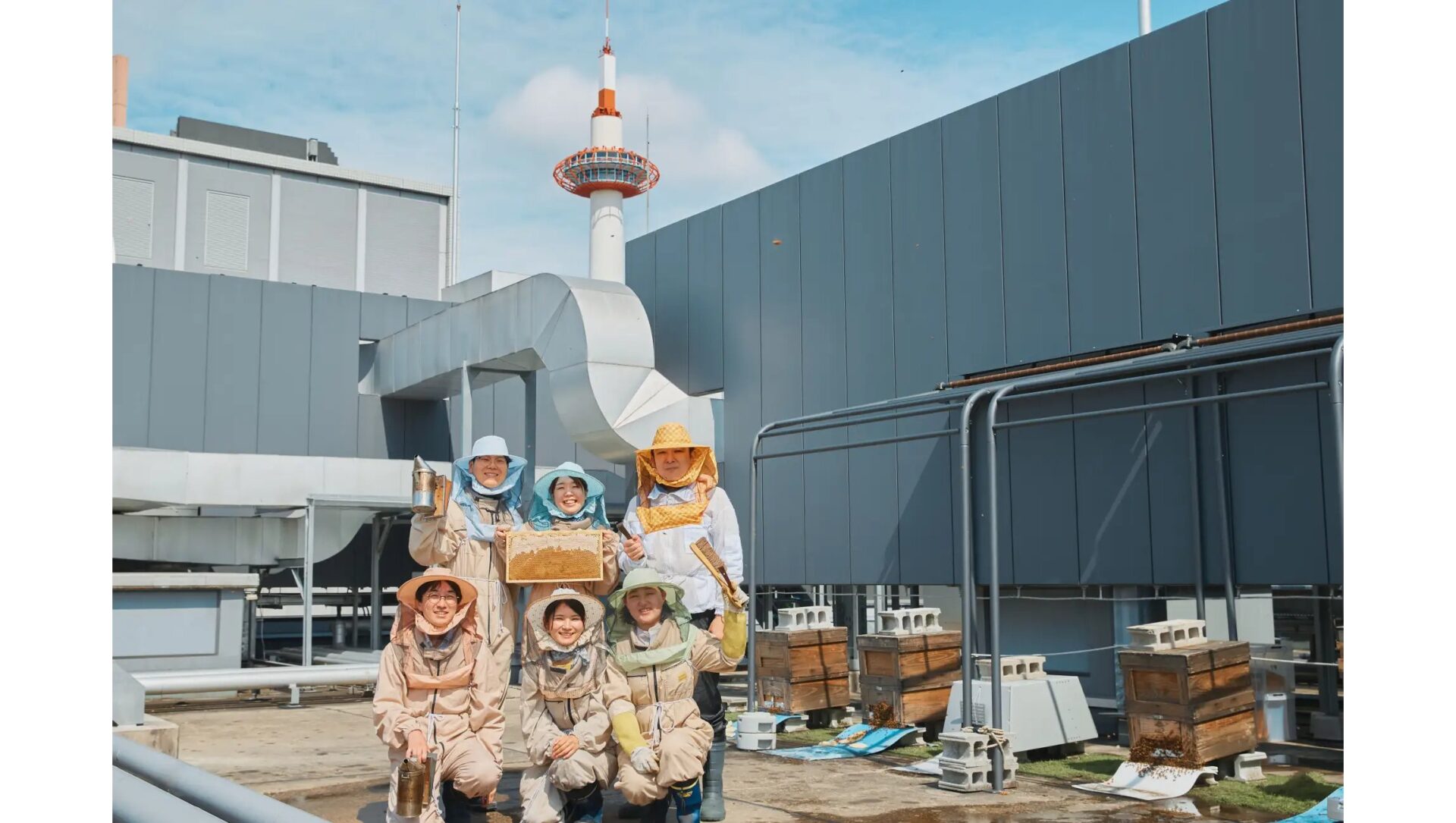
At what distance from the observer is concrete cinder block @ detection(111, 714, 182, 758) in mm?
8711

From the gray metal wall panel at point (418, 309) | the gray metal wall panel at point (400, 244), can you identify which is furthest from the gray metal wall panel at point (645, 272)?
the gray metal wall panel at point (400, 244)

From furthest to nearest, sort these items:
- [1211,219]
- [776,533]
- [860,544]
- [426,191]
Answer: [426,191] → [776,533] → [860,544] → [1211,219]

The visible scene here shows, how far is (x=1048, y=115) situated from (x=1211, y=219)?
6.53ft

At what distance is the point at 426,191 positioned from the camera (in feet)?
115

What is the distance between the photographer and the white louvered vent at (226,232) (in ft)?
104

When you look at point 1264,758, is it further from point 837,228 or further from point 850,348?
point 837,228

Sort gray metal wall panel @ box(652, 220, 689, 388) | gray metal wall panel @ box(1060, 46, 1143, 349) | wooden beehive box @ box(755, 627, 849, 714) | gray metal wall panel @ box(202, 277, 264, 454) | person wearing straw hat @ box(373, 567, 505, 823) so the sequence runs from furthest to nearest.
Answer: gray metal wall panel @ box(202, 277, 264, 454), gray metal wall panel @ box(652, 220, 689, 388), wooden beehive box @ box(755, 627, 849, 714), gray metal wall panel @ box(1060, 46, 1143, 349), person wearing straw hat @ box(373, 567, 505, 823)

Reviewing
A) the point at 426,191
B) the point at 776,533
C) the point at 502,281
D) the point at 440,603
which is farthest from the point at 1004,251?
the point at 426,191

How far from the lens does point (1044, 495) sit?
35.6 feet

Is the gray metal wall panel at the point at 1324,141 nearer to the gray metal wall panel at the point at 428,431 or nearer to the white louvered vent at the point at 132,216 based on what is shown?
the gray metal wall panel at the point at 428,431

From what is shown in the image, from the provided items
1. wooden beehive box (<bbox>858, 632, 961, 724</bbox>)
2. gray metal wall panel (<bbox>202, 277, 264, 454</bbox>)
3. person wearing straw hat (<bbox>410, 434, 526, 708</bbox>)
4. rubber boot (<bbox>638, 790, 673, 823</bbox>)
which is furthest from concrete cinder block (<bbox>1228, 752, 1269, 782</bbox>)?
gray metal wall panel (<bbox>202, 277, 264, 454</bbox>)

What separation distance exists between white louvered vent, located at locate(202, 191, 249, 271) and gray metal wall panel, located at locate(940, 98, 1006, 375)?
2469 centimetres

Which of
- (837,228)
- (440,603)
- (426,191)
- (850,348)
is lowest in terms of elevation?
(440,603)

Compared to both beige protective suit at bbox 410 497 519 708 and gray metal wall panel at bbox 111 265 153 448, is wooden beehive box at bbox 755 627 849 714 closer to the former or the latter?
beige protective suit at bbox 410 497 519 708
